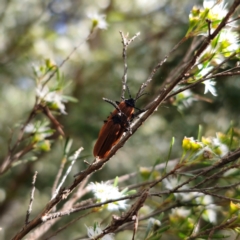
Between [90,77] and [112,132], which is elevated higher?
[90,77]

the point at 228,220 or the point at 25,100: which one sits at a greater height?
the point at 25,100

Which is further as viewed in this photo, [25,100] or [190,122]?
[25,100]

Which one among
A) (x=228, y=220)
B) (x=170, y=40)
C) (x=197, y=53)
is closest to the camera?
(x=197, y=53)

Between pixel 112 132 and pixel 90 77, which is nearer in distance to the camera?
pixel 112 132

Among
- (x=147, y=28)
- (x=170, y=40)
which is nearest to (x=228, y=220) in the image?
(x=170, y=40)

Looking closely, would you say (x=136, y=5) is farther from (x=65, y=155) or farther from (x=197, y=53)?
(x=197, y=53)

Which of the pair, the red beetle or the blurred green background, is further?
A: the blurred green background

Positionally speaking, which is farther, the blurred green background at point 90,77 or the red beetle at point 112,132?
the blurred green background at point 90,77

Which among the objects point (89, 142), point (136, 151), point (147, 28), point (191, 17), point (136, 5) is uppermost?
point (136, 5)
